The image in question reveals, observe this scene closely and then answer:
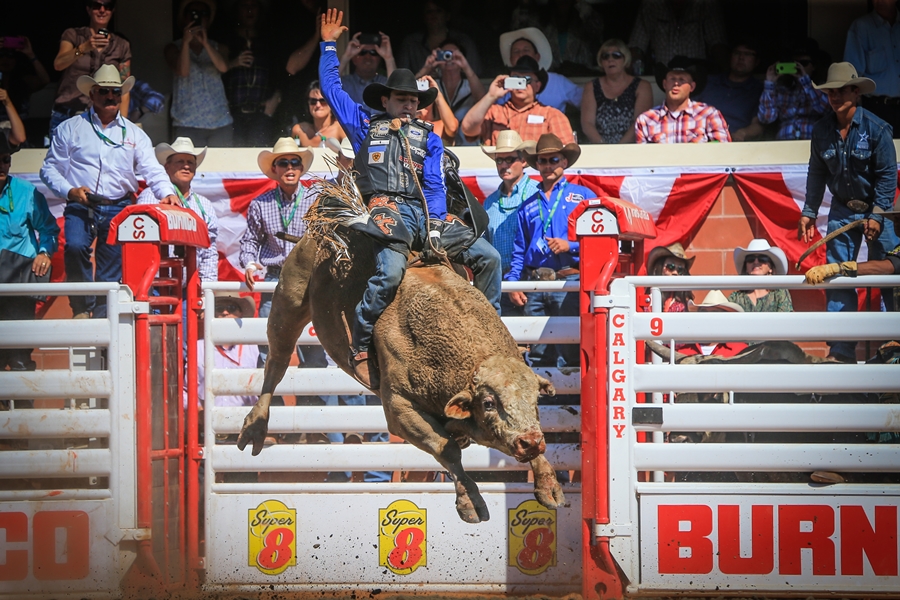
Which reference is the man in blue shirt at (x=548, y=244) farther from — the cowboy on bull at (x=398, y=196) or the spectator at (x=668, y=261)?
the cowboy on bull at (x=398, y=196)

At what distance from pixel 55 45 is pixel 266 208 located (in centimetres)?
519

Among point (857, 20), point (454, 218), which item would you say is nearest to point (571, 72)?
point (857, 20)

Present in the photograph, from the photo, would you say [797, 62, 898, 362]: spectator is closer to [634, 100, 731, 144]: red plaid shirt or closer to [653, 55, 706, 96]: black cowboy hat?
[634, 100, 731, 144]: red plaid shirt

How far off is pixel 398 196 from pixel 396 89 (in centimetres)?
60

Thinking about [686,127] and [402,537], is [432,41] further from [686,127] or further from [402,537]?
[402,537]

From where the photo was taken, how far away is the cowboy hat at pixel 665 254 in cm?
813

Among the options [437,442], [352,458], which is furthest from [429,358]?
[352,458]

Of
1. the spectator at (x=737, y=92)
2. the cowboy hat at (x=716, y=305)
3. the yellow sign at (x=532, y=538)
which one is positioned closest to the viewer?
the yellow sign at (x=532, y=538)

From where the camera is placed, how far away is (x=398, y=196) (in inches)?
218

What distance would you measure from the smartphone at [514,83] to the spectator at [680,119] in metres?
1.24

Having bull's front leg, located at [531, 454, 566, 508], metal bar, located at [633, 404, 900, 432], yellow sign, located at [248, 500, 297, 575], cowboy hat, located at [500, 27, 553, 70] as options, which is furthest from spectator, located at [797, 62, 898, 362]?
yellow sign, located at [248, 500, 297, 575]

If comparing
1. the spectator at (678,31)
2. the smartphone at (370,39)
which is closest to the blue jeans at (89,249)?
the smartphone at (370,39)

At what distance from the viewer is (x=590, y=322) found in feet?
18.6

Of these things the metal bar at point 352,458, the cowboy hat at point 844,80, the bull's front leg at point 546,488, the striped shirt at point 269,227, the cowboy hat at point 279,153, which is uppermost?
the cowboy hat at point 844,80
